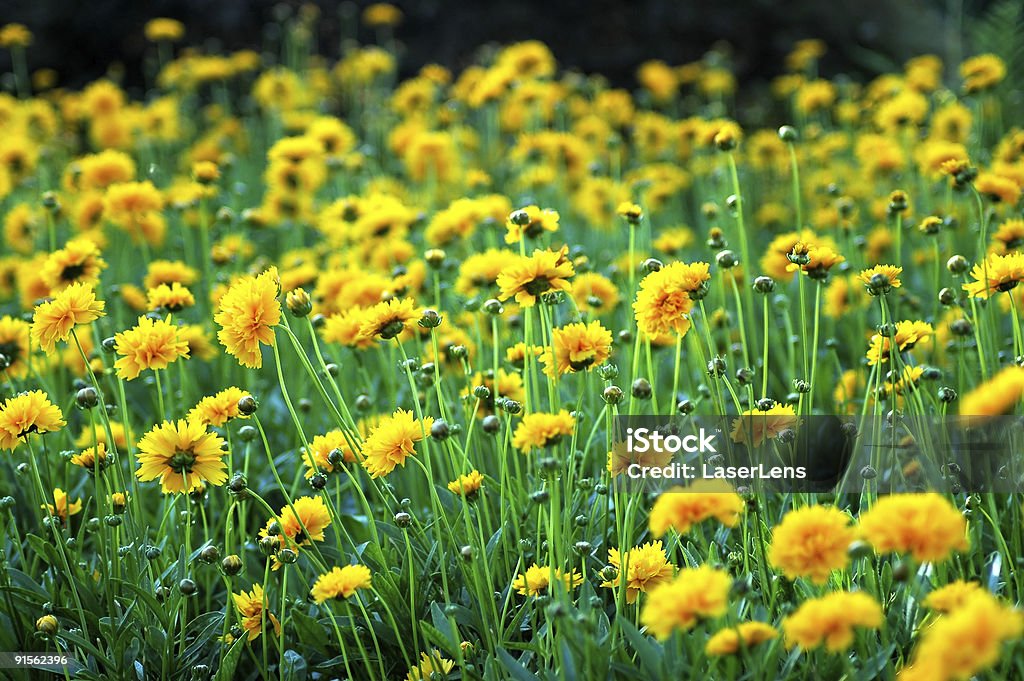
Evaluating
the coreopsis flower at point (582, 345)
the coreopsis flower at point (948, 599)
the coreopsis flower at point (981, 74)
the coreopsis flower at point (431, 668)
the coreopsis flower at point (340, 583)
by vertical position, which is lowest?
the coreopsis flower at point (431, 668)

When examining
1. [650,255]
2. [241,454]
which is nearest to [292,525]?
[241,454]

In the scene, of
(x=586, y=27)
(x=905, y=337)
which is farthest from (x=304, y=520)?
(x=586, y=27)

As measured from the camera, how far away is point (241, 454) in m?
2.51

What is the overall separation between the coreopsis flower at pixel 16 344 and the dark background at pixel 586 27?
5014 millimetres

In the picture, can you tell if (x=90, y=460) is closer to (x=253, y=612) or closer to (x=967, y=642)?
(x=253, y=612)

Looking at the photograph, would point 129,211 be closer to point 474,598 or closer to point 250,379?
point 250,379

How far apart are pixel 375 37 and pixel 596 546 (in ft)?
21.0

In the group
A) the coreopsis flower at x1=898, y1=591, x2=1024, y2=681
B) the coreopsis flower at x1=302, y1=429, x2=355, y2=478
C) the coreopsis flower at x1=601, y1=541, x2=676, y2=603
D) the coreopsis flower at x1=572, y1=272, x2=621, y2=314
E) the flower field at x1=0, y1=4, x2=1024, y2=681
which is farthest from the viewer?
the coreopsis flower at x1=572, y1=272, x2=621, y2=314

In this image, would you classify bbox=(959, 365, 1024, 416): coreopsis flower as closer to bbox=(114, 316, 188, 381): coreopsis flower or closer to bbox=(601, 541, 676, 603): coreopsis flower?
bbox=(601, 541, 676, 603): coreopsis flower

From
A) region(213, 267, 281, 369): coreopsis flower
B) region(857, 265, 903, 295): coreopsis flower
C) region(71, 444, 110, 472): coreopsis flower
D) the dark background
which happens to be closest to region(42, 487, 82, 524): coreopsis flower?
region(71, 444, 110, 472): coreopsis flower

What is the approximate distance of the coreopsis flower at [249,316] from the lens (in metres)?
1.66

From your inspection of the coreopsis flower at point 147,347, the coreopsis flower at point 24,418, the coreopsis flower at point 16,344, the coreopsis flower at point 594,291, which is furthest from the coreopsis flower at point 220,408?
the coreopsis flower at point 594,291

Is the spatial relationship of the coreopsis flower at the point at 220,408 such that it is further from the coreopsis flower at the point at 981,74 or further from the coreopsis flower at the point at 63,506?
the coreopsis flower at the point at 981,74

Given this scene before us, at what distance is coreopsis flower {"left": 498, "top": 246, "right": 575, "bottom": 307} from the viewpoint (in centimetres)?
172
